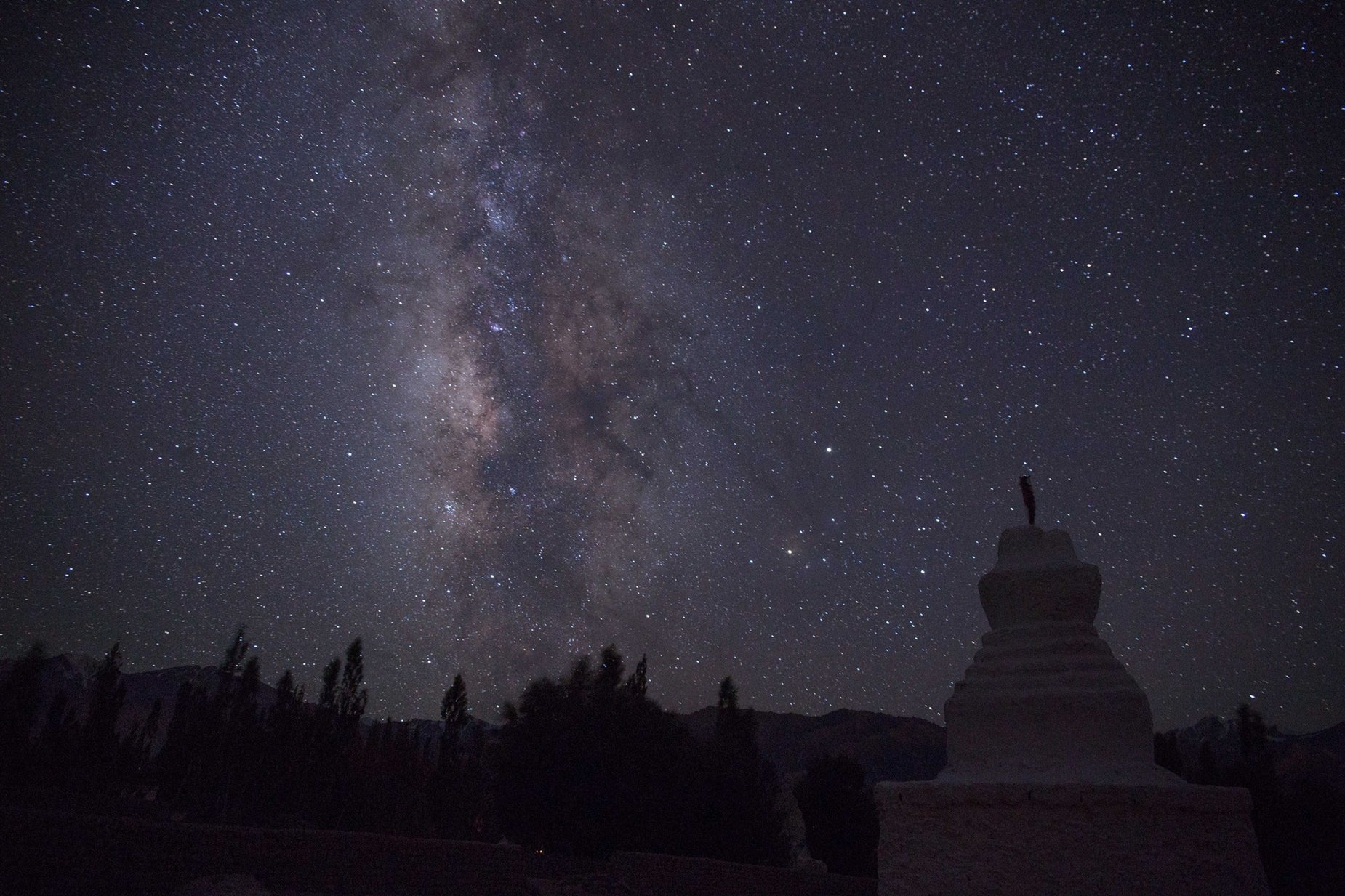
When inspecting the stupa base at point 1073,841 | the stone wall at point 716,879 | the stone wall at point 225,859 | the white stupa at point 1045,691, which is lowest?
the stone wall at point 716,879

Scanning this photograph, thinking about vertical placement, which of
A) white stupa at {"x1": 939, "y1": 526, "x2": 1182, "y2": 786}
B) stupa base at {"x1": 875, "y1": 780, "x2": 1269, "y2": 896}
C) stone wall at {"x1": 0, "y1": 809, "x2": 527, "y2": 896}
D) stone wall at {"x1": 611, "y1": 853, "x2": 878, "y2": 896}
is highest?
white stupa at {"x1": 939, "y1": 526, "x2": 1182, "y2": 786}

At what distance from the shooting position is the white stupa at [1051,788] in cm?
418

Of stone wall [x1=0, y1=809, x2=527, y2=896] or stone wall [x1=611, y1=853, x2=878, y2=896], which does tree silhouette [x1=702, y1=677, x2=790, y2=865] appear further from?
stone wall [x1=0, y1=809, x2=527, y2=896]

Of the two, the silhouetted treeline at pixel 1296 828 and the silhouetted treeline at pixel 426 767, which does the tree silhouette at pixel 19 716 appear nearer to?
the silhouetted treeline at pixel 426 767

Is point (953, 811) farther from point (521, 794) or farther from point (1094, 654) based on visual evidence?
point (521, 794)

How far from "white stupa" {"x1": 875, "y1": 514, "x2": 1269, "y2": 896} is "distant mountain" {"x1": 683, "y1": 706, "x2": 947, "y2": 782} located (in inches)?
2687

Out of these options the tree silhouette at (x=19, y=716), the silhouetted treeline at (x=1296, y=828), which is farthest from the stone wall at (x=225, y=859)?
the tree silhouette at (x=19, y=716)

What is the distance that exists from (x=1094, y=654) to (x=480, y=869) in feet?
36.4

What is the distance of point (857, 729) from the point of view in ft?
270

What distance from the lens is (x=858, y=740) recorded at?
79.6 meters

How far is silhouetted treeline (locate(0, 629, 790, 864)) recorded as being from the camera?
68.6ft

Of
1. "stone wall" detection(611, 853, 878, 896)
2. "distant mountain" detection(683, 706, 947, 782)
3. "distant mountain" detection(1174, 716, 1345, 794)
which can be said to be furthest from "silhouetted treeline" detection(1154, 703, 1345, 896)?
"distant mountain" detection(683, 706, 947, 782)

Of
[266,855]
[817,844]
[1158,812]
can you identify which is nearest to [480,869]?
[266,855]

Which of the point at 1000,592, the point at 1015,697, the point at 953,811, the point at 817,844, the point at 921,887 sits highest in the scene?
the point at 1000,592
